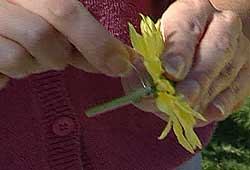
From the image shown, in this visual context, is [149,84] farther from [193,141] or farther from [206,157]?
[206,157]

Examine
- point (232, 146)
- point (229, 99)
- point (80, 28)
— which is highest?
point (80, 28)

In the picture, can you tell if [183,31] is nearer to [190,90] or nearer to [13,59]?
[190,90]

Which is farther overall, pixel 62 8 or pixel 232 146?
Result: pixel 232 146

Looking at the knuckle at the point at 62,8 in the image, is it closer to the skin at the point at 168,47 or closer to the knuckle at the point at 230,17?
the skin at the point at 168,47

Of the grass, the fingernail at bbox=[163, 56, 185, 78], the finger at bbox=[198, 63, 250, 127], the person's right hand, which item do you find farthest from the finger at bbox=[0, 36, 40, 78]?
the grass

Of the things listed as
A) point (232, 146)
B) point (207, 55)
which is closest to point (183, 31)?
point (207, 55)

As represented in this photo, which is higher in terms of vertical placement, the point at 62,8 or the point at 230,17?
the point at 62,8

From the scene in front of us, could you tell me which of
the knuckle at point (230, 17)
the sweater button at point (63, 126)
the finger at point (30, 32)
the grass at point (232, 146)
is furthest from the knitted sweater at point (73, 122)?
the grass at point (232, 146)
